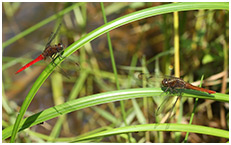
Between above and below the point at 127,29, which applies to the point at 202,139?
below

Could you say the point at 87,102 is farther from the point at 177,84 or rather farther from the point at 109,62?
the point at 109,62

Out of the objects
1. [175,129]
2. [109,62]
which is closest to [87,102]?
[175,129]

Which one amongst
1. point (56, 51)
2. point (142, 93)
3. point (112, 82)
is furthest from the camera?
point (112, 82)

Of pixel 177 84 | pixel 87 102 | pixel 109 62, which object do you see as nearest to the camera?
pixel 87 102

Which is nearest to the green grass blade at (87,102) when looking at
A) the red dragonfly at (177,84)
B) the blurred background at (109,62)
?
the red dragonfly at (177,84)

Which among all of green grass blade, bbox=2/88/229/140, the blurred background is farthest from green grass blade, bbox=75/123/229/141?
the blurred background

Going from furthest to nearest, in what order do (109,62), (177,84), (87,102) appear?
(109,62)
(177,84)
(87,102)

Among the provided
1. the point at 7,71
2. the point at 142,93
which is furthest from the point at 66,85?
the point at 142,93

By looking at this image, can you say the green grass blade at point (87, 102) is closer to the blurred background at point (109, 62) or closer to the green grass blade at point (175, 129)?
the green grass blade at point (175, 129)

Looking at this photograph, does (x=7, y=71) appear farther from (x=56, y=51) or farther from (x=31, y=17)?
(x=56, y=51)
